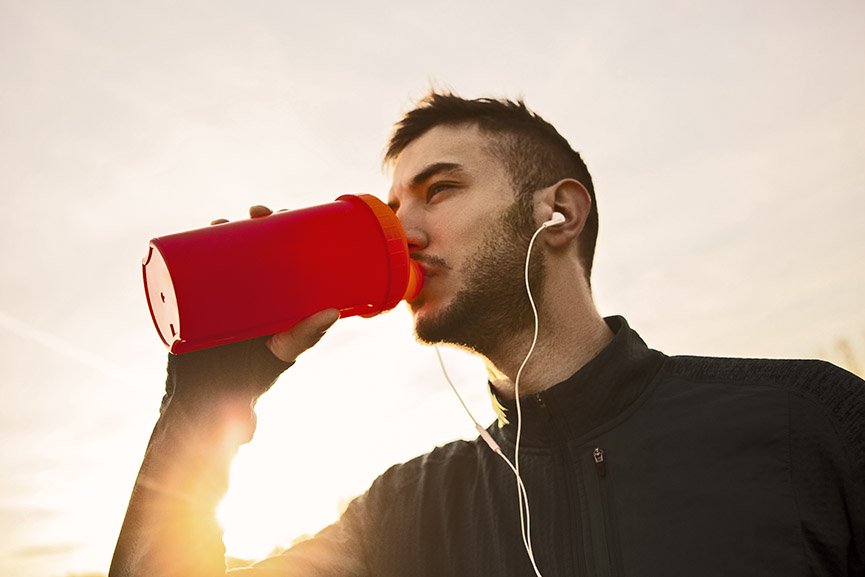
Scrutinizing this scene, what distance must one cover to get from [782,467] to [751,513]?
0.44 ft

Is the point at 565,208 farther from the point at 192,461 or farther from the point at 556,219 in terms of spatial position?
the point at 192,461

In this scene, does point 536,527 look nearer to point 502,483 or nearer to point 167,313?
point 502,483

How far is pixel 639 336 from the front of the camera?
1.92m

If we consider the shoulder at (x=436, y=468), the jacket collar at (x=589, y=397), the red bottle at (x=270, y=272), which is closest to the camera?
the red bottle at (x=270, y=272)

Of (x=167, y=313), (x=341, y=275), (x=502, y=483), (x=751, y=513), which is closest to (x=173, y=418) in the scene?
(x=167, y=313)

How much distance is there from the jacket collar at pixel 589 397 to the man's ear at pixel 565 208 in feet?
1.48

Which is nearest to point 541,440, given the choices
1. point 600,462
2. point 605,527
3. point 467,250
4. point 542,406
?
point 542,406

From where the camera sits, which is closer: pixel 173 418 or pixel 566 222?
pixel 173 418

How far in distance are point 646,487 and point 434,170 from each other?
115 cm

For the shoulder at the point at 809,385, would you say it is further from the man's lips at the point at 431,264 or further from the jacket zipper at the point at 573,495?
→ the man's lips at the point at 431,264

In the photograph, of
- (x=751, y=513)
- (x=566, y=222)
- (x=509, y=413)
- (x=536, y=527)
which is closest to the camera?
(x=751, y=513)

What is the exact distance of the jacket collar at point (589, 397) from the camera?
168cm

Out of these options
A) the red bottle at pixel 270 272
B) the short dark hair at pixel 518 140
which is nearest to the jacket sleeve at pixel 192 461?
the red bottle at pixel 270 272

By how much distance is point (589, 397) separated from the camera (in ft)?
5.53
